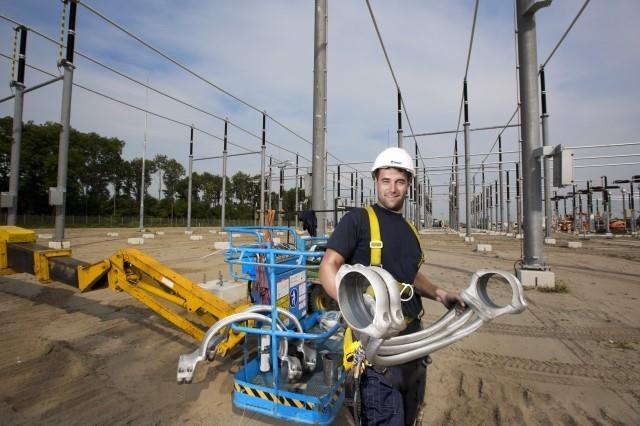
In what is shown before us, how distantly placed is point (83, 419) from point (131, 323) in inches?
98.6

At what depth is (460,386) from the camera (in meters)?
3.41

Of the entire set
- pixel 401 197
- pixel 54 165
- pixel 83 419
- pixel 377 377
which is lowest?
pixel 83 419

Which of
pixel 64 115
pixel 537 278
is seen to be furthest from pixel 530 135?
pixel 64 115

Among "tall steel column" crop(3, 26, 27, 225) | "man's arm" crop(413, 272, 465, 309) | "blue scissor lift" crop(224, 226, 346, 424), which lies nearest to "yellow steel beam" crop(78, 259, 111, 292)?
"blue scissor lift" crop(224, 226, 346, 424)

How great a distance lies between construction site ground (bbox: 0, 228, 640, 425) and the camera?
9.57ft

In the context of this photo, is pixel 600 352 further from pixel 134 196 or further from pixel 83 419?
pixel 134 196

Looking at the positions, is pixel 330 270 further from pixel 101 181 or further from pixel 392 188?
pixel 101 181

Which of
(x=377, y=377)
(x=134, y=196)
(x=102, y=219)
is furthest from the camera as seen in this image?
(x=134, y=196)

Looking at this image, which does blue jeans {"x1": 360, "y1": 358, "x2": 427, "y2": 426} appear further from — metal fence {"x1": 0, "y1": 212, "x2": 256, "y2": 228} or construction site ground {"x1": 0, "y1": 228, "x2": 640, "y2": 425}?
metal fence {"x1": 0, "y1": 212, "x2": 256, "y2": 228}

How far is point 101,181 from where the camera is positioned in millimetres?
59375

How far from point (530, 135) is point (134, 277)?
818 centimetres

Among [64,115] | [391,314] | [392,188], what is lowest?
[391,314]

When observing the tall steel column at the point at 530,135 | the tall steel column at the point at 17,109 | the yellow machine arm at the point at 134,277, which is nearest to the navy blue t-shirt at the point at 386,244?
the yellow machine arm at the point at 134,277

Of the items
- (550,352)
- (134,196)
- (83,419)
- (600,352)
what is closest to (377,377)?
(83,419)
